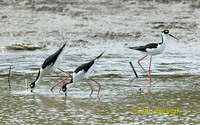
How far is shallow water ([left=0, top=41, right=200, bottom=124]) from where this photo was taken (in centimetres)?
588

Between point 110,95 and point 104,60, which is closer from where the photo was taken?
point 110,95

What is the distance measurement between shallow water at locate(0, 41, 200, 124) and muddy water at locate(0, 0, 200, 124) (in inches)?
0.5

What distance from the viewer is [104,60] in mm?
10484

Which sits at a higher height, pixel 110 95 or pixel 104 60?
pixel 104 60

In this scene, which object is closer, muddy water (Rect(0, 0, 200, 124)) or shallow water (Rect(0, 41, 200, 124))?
shallow water (Rect(0, 41, 200, 124))

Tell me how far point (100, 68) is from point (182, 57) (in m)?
2.18

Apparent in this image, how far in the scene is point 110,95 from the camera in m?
7.20

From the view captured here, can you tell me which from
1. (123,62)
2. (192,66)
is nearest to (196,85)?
(192,66)

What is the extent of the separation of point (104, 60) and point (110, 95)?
10.9 feet

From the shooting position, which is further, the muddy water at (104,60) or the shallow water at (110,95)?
the muddy water at (104,60)

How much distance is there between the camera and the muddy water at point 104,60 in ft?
20.2

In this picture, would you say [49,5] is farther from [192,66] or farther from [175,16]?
[192,66]

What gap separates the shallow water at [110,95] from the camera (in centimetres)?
588

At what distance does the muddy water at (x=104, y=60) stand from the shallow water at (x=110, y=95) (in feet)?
0.04
